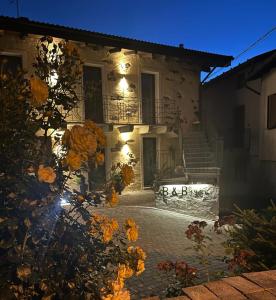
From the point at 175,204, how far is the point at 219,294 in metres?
7.37

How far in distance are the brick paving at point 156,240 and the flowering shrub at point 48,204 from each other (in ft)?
8.97

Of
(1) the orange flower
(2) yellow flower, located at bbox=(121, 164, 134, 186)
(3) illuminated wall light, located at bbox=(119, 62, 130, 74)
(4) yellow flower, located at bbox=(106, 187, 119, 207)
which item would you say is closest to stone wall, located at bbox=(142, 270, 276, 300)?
(4) yellow flower, located at bbox=(106, 187, 119, 207)

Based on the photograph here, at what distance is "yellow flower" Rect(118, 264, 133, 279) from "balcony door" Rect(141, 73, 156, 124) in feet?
39.8

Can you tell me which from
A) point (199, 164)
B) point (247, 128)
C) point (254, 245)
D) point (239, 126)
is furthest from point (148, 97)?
point (254, 245)

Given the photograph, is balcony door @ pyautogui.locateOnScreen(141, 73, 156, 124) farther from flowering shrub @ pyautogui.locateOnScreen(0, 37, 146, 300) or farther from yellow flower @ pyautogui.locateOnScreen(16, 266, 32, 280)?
yellow flower @ pyautogui.locateOnScreen(16, 266, 32, 280)

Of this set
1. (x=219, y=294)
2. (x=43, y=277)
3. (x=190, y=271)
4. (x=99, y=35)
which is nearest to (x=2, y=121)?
(x=43, y=277)

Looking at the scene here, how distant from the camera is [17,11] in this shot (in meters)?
11.7

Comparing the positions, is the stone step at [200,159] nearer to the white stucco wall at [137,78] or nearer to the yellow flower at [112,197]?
the white stucco wall at [137,78]

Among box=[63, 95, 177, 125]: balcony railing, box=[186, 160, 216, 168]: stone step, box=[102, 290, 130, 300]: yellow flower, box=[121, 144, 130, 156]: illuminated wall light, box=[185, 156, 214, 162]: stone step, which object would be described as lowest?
box=[186, 160, 216, 168]: stone step

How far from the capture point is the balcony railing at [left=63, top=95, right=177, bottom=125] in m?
12.4

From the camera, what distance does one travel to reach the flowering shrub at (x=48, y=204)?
4.75 feet

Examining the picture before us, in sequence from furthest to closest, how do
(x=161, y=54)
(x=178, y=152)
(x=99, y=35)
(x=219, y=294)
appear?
(x=178, y=152) → (x=161, y=54) → (x=99, y=35) → (x=219, y=294)

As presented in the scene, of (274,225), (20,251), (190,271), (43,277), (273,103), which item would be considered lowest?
(190,271)

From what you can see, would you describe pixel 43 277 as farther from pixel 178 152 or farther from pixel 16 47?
pixel 178 152
